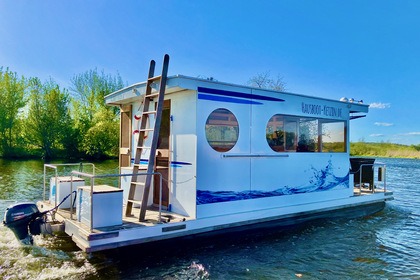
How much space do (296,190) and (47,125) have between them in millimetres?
29268

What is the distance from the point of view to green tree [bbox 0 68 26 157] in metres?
29.8

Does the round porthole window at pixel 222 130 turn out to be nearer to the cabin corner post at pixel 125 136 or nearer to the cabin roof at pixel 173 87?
the cabin roof at pixel 173 87

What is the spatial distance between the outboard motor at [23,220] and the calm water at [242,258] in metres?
0.41

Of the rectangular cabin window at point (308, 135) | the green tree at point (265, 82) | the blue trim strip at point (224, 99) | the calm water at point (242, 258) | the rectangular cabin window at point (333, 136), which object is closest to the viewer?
the calm water at point (242, 258)

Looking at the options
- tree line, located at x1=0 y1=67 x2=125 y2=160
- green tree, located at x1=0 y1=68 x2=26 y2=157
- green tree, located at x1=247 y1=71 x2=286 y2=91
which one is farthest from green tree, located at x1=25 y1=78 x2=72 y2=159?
green tree, located at x1=247 y1=71 x2=286 y2=91

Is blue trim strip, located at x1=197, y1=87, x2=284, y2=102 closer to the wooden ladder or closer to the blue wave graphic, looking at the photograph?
the wooden ladder

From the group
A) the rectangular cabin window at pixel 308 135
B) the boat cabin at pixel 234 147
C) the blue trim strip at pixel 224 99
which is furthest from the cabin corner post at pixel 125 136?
the rectangular cabin window at pixel 308 135

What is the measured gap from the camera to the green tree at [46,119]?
30255 mm

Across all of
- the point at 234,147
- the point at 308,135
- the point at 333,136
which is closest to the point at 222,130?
the point at 234,147

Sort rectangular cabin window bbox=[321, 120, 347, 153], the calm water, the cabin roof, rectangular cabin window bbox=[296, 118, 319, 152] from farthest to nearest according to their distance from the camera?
1. rectangular cabin window bbox=[321, 120, 347, 153]
2. rectangular cabin window bbox=[296, 118, 319, 152]
3. the cabin roof
4. the calm water

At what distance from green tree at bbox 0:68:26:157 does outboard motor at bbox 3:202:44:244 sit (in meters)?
29.6

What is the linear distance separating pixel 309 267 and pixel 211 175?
2.07 meters

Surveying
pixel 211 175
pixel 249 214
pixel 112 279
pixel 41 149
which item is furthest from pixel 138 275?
pixel 41 149

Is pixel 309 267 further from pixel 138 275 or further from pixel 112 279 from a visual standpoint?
pixel 112 279
